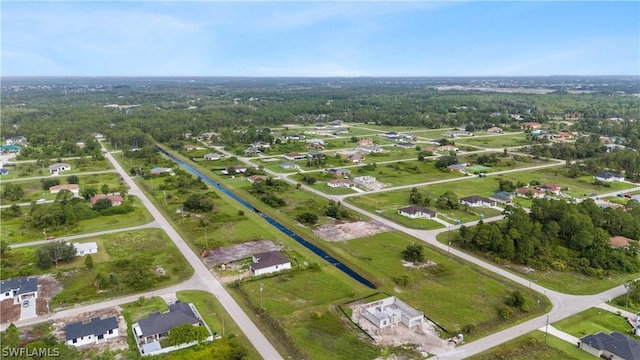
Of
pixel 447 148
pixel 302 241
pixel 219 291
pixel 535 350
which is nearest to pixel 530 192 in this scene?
pixel 302 241

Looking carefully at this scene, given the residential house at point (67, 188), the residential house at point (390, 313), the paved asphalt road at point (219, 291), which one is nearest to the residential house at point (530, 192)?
the residential house at point (390, 313)

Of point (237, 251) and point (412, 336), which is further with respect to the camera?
point (237, 251)

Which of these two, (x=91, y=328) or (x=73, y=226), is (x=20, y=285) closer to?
(x=91, y=328)

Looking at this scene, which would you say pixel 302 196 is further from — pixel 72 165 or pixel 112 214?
pixel 72 165

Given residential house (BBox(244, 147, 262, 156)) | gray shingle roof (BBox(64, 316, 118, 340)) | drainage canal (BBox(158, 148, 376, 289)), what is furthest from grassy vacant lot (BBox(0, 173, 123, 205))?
gray shingle roof (BBox(64, 316, 118, 340))

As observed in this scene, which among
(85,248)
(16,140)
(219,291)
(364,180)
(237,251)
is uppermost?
(16,140)

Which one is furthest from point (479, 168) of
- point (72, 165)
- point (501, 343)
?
point (72, 165)

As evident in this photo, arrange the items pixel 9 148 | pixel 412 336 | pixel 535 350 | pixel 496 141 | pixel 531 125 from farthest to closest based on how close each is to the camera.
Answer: pixel 531 125 < pixel 496 141 < pixel 9 148 < pixel 412 336 < pixel 535 350
